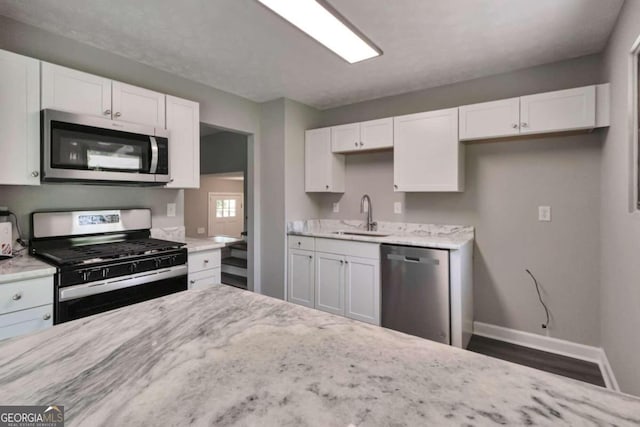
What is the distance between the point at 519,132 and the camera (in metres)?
2.62

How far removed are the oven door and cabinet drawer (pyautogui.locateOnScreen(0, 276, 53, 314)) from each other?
7 centimetres

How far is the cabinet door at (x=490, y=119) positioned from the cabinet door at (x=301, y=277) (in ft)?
6.43

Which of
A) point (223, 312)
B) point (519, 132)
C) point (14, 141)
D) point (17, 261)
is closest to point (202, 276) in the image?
point (17, 261)

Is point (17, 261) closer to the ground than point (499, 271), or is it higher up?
higher up

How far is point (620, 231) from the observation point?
1.96 metres

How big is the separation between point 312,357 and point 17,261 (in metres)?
2.21

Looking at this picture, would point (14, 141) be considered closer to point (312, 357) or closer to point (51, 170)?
point (51, 170)

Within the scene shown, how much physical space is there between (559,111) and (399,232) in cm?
175

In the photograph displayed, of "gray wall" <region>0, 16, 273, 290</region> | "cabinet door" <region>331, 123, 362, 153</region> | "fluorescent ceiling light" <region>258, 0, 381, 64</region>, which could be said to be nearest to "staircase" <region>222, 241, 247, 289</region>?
"gray wall" <region>0, 16, 273, 290</region>

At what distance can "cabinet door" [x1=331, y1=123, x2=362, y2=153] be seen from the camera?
11.5 ft

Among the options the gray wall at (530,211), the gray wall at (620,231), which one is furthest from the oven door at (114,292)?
the gray wall at (620,231)

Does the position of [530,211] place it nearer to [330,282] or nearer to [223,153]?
[330,282]

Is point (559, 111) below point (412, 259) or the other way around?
the other way around

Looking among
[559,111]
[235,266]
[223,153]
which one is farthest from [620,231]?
[223,153]
